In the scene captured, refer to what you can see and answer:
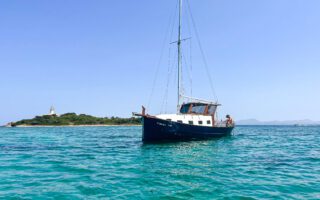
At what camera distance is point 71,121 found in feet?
448

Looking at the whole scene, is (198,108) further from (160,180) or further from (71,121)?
(71,121)

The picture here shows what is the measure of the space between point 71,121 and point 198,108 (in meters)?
114

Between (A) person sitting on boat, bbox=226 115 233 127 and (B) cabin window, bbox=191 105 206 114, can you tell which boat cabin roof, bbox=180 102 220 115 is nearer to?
(B) cabin window, bbox=191 105 206 114

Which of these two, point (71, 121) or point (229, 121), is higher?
point (229, 121)

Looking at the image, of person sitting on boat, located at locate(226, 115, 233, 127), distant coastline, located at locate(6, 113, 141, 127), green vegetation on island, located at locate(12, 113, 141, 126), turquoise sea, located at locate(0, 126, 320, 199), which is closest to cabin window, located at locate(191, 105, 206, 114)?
person sitting on boat, located at locate(226, 115, 233, 127)

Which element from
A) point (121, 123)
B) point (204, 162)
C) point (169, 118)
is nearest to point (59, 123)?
point (121, 123)

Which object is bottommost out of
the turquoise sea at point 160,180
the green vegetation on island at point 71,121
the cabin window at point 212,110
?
the turquoise sea at point 160,180

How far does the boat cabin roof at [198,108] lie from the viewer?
33.3 meters

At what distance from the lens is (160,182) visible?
1142cm

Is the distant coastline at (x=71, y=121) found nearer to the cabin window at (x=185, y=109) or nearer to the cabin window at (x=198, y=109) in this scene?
the cabin window at (x=185, y=109)

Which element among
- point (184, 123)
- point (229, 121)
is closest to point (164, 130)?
point (184, 123)

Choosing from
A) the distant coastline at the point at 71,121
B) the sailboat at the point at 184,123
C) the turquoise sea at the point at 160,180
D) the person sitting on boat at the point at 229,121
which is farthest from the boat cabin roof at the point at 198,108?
the distant coastline at the point at 71,121

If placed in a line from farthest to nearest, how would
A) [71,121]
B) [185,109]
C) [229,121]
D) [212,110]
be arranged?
[71,121], [229,121], [212,110], [185,109]

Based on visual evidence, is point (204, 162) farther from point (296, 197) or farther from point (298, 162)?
point (296, 197)
